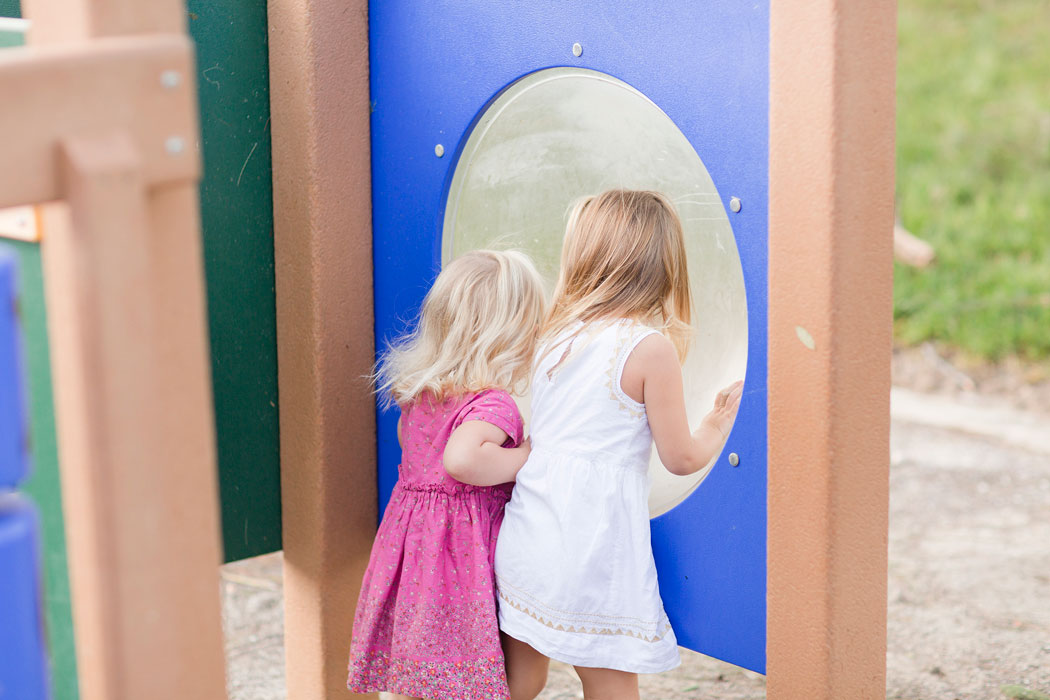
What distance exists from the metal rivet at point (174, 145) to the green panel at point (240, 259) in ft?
3.62

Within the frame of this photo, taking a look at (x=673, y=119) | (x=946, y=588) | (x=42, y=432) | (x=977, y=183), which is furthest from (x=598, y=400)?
(x=977, y=183)

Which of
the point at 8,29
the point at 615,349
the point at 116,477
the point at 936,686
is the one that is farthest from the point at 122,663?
the point at 936,686

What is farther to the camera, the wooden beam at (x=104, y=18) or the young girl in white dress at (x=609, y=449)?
the young girl in white dress at (x=609, y=449)

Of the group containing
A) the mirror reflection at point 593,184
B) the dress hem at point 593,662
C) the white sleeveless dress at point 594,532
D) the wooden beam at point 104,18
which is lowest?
the dress hem at point 593,662

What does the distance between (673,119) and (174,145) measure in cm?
84

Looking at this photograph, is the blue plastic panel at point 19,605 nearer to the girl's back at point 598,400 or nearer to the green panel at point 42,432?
the green panel at point 42,432

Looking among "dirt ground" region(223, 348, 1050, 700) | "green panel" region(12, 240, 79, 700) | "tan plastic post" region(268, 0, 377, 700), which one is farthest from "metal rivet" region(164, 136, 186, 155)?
"dirt ground" region(223, 348, 1050, 700)

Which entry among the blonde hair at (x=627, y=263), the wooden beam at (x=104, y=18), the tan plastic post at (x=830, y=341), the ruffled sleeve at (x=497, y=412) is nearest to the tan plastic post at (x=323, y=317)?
the ruffled sleeve at (x=497, y=412)

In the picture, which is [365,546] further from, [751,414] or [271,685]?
[751,414]

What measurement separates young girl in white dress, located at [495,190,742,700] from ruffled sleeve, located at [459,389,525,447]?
6 cm

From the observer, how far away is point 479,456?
1.73 metres

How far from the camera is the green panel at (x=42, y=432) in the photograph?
1570mm

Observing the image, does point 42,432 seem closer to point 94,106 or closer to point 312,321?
point 312,321

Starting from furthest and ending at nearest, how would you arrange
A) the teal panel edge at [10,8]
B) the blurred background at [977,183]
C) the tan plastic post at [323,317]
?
the blurred background at [977,183] → the tan plastic post at [323,317] → the teal panel edge at [10,8]
